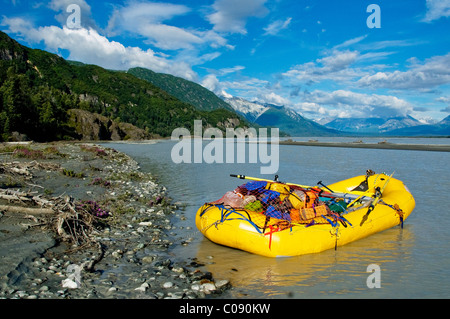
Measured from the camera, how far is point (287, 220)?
9.24 metres

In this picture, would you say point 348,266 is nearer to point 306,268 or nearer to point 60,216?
point 306,268

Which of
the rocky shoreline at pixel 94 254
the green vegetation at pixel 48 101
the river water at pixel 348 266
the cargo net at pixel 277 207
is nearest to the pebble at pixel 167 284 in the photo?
the rocky shoreline at pixel 94 254

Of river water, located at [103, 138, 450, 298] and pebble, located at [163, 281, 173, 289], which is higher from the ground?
pebble, located at [163, 281, 173, 289]

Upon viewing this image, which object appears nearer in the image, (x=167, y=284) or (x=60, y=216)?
(x=167, y=284)

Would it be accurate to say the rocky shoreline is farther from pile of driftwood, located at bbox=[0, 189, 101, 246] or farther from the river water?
the river water

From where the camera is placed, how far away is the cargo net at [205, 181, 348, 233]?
921cm

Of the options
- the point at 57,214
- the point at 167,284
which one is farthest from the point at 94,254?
the point at 167,284

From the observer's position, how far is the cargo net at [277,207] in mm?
9211

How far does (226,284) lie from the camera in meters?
6.95

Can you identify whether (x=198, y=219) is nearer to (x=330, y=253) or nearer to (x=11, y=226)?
(x=330, y=253)

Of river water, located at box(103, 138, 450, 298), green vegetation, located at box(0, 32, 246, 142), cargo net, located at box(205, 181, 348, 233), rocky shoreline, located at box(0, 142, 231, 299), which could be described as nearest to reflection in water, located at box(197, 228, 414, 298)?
river water, located at box(103, 138, 450, 298)

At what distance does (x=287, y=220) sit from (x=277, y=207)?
3.05 feet

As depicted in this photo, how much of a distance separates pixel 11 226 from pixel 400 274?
35.9ft

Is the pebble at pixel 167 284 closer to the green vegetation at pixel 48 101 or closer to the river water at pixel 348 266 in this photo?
the river water at pixel 348 266
